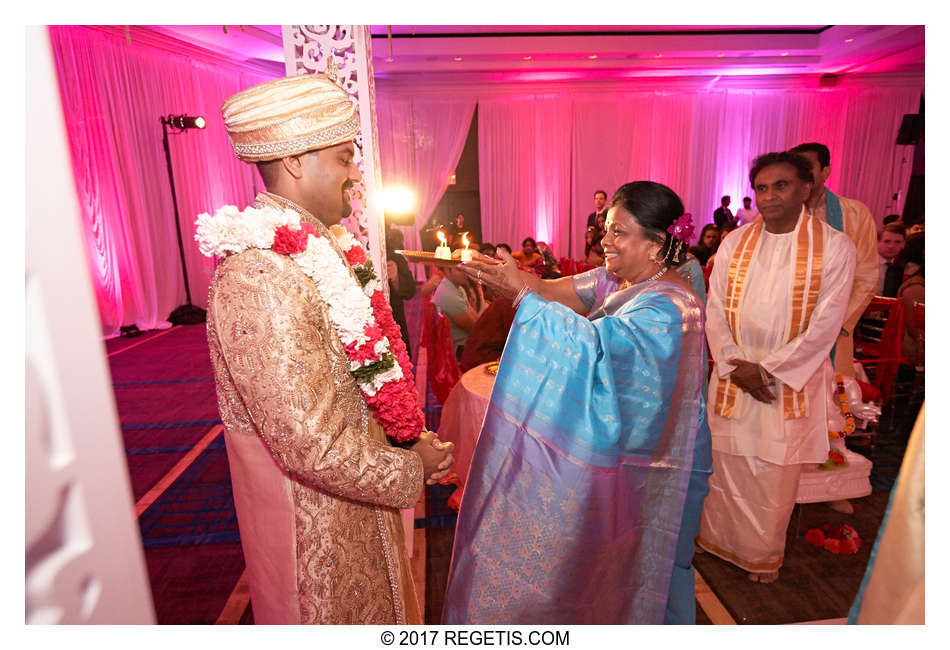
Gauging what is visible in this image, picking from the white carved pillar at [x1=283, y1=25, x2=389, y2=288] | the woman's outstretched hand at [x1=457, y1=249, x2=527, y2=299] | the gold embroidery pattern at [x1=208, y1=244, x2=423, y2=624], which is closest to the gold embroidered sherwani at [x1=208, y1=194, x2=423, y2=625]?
the gold embroidery pattern at [x1=208, y1=244, x2=423, y2=624]

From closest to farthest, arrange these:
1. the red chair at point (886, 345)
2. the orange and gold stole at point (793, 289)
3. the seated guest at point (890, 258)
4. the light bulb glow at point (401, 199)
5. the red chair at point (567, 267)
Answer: the orange and gold stole at point (793, 289) → the red chair at point (886, 345) → the seated guest at point (890, 258) → the red chair at point (567, 267) → the light bulb glow at point (401, 199)

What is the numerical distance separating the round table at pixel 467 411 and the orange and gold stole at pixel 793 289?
127 centimetres

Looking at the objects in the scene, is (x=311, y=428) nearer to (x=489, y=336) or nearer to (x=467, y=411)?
(x=467, y=411)

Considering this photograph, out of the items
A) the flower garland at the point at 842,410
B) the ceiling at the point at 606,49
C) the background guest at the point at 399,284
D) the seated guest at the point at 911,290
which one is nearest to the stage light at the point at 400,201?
the ceiling at the point at 606,49

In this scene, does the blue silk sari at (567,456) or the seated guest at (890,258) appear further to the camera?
the seated guest at (890,258)

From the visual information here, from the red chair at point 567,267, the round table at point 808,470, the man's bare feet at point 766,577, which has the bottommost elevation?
the man's bare feet at point 766,577

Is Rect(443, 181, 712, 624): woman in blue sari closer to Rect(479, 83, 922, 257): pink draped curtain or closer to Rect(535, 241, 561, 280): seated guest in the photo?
Rect(535, 241, 561, 280): seated guest

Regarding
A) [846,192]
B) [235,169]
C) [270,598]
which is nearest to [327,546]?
[270,598]

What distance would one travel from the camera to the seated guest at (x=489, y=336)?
3424 mm

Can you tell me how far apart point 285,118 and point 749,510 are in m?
2.77

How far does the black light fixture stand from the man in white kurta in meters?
7.88

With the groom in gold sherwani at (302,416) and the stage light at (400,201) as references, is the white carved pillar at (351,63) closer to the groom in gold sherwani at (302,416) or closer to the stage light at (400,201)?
the groom in gold sherwani at (302,416)
